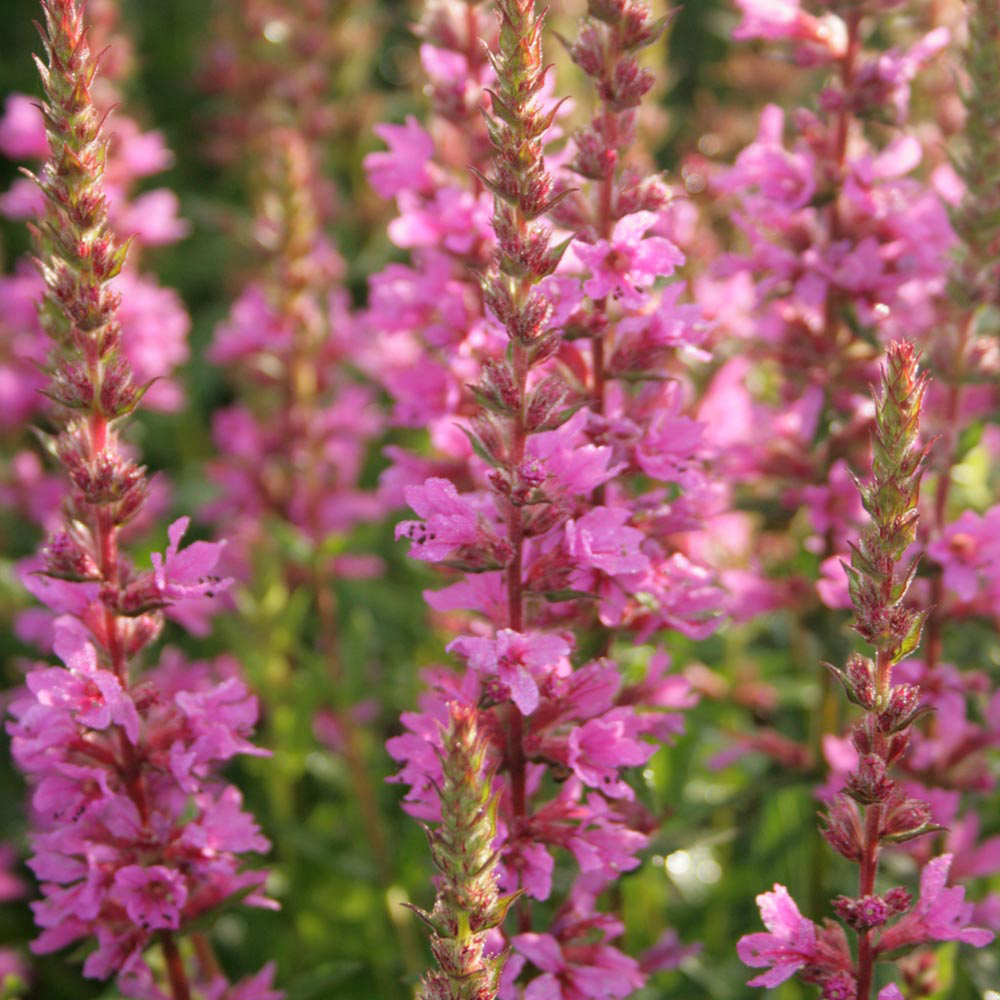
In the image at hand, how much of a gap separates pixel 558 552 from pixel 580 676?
252 millimetres

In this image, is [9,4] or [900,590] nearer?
[900,590]

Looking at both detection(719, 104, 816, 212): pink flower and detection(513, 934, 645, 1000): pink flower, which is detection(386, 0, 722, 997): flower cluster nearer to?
detection(513, 934, 645, 1000): pink flower

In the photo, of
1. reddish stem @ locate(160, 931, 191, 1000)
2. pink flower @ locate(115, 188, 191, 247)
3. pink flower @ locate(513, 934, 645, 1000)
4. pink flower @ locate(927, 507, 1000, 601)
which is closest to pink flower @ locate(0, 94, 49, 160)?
pink flower @ locate(115, 188, 191, 247)

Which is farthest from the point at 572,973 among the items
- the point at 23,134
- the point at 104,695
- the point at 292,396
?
the point at 23,134

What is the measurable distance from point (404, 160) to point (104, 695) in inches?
69.2

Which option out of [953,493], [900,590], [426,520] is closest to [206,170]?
[953,493]

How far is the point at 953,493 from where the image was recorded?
13.1ft

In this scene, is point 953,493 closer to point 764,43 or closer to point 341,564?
point 764,43

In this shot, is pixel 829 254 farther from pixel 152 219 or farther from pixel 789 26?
pixel 152 219

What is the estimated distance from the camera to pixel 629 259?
103 inches

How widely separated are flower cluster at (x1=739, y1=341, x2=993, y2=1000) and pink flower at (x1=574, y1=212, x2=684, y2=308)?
59 cm

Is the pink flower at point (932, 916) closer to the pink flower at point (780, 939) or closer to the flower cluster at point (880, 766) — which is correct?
the flower cluster at point (880, 766)

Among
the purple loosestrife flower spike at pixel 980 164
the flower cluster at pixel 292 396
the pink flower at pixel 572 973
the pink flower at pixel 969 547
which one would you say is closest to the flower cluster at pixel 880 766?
the pink flower at pixel 572 973

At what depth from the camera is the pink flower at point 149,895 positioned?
2439 millimetres
